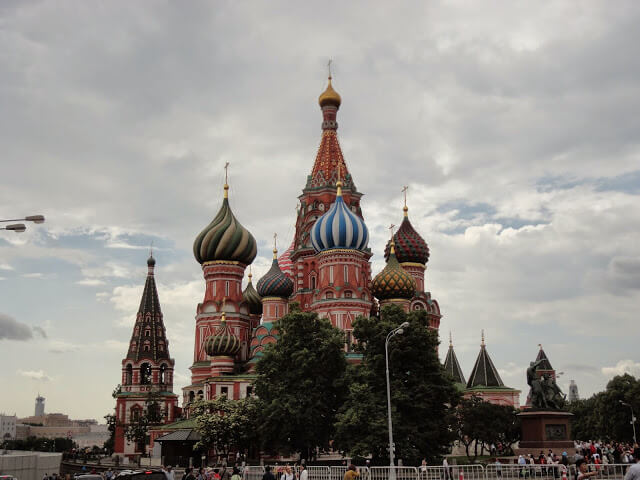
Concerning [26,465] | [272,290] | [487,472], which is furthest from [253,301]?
[487,472]

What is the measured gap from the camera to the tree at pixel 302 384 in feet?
136

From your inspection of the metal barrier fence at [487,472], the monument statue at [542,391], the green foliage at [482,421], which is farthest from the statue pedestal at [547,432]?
the green foliage at [482,421]

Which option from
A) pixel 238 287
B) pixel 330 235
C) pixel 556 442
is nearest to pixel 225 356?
pixel 238 287

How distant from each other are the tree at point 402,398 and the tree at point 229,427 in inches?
438

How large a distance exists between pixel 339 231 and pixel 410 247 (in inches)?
650

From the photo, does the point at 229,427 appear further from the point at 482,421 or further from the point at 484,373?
the point at 484,373

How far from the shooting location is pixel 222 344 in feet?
202

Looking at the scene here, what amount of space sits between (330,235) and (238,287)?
13646 mm

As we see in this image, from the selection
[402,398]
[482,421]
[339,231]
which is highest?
[339,231]

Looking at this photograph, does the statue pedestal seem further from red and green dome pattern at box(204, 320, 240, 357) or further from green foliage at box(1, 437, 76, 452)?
green foliage at box(1, 437, 76, 452)

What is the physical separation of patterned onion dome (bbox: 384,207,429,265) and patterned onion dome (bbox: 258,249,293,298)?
1356 centimetres

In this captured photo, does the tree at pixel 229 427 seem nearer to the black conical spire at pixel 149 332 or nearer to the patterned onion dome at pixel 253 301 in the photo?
the patterned onion dome at pixel 253 301

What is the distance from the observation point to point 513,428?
5753 cm

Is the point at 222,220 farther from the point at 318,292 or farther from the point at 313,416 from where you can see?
the point at 313,416
